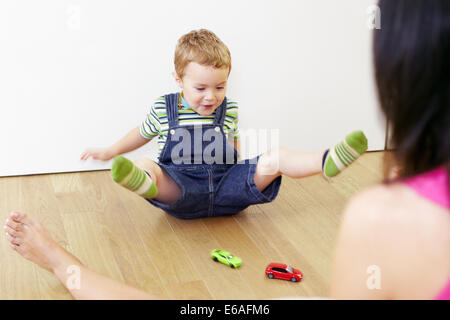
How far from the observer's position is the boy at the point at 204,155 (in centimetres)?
137

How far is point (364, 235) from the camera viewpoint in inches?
24.2

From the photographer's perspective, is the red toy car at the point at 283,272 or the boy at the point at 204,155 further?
the boy at the point at 204,155

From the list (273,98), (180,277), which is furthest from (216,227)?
(273,98)

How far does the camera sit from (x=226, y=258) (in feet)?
4.00

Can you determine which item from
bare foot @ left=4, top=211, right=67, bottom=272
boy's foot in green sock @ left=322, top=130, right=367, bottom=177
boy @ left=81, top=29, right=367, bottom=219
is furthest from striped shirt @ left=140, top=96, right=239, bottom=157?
bare foot @ left=4, top=211, right=67, bottom=272

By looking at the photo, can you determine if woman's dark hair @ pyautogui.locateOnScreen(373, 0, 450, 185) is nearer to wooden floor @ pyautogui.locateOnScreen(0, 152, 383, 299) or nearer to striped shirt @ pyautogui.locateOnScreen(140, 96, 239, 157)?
wooden floor @ pyautogui.locateOnScreen(0, 152, 383, 299)

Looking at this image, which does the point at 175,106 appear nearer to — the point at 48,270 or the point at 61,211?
the point at 61,211

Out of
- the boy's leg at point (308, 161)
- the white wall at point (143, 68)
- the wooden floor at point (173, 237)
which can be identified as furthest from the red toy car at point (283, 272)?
the white wall at point (143, 68)

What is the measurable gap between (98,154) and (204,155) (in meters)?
0.33

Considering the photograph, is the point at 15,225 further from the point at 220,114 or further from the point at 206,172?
the point at 220,114

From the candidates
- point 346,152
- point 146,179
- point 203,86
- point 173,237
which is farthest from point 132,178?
point 346,152

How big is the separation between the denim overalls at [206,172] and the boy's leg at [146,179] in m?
0.02

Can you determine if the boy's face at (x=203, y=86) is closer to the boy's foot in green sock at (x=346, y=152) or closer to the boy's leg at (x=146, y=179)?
the boy's leg at (x=146, y=179)
